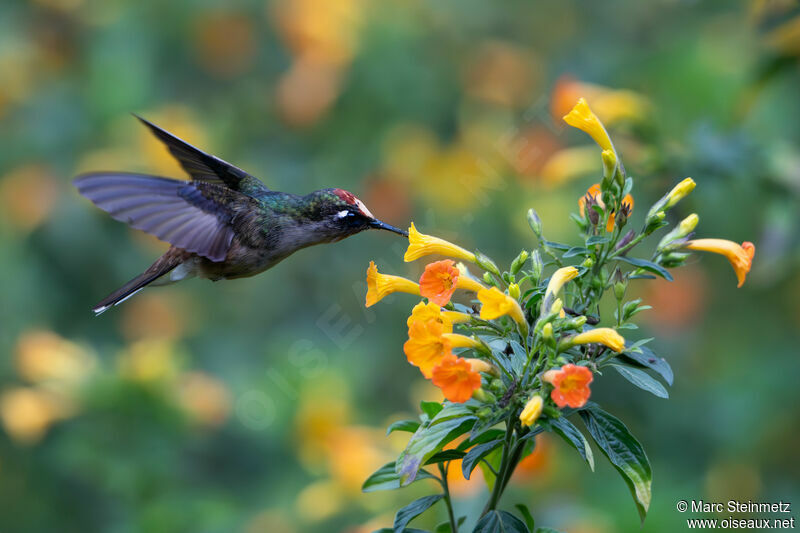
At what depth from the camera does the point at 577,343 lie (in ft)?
3.81

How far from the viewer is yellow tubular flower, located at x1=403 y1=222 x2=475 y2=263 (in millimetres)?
1390

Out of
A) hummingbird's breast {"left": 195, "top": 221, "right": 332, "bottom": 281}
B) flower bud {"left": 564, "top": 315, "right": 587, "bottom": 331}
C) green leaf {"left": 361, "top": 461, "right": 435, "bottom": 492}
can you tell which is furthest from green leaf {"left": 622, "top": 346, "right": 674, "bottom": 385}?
hummingbird's breast {"left": 195, "top": 221, "right": 332, "bottom": 281}

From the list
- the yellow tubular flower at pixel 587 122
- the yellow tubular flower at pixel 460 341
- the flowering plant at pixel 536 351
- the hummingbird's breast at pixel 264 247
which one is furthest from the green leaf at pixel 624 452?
the hummingbird's breast at pixel 264 247

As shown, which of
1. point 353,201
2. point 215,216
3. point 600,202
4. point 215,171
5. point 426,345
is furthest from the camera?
point 215,171

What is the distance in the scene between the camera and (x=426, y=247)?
141 cm

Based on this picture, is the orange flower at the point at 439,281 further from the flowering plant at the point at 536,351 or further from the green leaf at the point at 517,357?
the green leaf at the point at 517,357

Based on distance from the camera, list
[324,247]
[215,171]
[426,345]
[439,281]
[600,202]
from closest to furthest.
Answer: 1. [426,345]
2. [439,281]
3. [600,202]
4. [215,171]
5. [324,247]

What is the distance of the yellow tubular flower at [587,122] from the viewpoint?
1.31 m

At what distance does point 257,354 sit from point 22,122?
6.37ft

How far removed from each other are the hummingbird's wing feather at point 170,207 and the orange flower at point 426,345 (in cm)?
66

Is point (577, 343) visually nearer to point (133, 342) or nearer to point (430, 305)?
point (430, 305)

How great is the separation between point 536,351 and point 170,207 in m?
0.87

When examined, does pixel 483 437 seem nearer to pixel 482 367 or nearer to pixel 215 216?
pixel 482 367

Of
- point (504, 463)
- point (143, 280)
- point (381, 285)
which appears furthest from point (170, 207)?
point (504, 463)
